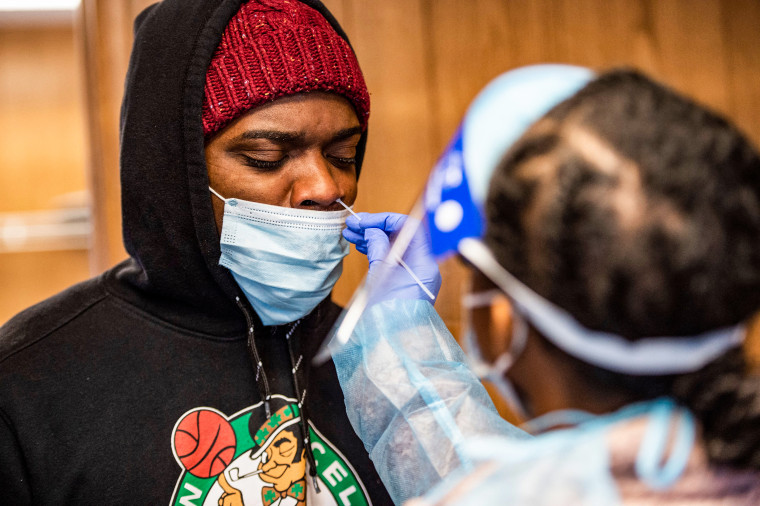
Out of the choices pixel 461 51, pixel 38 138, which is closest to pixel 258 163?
pixel 461 51

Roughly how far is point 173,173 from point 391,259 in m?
0.42

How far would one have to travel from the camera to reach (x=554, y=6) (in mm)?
2045

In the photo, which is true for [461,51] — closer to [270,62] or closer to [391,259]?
[270,62]

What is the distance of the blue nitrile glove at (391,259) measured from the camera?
2.72ft

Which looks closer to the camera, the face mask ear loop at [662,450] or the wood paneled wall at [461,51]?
the face mask ear loop at [662,450]

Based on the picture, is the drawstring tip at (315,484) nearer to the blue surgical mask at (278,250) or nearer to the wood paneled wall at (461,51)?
the blue surgical mask at (278,250)

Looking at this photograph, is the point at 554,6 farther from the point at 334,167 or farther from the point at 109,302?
the point at 109,302

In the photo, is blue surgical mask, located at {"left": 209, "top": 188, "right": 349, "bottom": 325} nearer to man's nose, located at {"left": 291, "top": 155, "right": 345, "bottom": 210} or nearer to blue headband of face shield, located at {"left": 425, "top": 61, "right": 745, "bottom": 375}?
man's nose, located at {"left": 291, "top": 155, "right": 345, "bottom": 210}

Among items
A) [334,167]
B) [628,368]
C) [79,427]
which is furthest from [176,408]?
[628,368]

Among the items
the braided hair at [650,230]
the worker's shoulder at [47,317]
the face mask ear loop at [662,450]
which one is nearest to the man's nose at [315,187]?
the worker's shoulder at [47,317]

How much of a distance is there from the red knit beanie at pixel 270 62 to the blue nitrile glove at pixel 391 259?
0.24 meters

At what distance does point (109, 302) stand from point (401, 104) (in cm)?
112

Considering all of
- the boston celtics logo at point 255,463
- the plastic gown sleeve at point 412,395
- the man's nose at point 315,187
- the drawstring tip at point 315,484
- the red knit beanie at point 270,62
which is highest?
the red knit beanie at point 270,62

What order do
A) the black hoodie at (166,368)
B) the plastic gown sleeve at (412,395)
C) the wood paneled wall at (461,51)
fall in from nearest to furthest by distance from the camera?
the plastic gown sleeve at (412,395) < the black hoodie at (166,368) < the wood paneled wall at (461,51)
